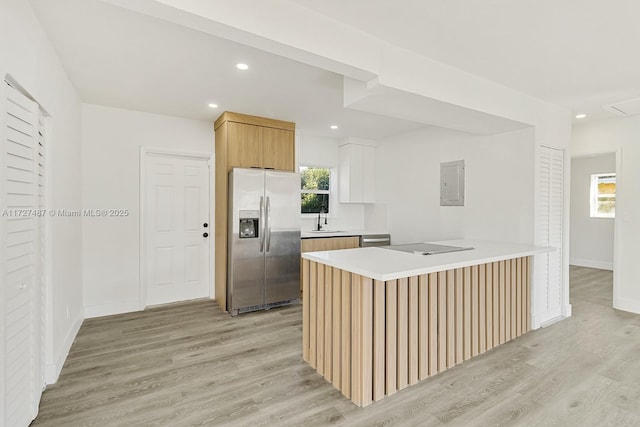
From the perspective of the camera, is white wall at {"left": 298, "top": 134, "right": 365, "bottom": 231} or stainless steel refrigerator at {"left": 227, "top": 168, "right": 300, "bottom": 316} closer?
stainless steel refrigerator at {"left": 227, "top": 168, "right": 300, "bottom": 316}

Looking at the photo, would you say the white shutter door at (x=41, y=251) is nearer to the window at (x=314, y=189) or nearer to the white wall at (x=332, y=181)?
the white wall at (x=332, y=181)

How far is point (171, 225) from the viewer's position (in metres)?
4.19

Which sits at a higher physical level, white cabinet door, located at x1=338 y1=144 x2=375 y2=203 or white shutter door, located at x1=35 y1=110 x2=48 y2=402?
white cabinet door, located at x1=338 y1=144 x2=375 y2=203

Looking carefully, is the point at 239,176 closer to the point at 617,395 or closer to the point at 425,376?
the point at 425,376

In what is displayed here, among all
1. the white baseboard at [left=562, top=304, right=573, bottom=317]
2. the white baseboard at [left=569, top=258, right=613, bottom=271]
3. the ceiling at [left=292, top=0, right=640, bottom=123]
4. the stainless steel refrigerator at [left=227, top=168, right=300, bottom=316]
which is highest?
the ceiling at [left=292, top=0, right=640, bottom=123]

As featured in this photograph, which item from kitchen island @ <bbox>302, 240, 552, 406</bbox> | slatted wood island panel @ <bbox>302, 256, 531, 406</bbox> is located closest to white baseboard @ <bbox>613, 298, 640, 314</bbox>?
kitchen island @ <bbox>302, 240, 552, 406</bbox>

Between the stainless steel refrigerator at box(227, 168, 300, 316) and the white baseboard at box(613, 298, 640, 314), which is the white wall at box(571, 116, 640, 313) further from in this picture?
the stainless steel refrigerator at box(227, 168, 300, 316)

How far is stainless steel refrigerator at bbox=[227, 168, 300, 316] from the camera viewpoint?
3.80 meters

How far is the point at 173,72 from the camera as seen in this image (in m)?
2.73

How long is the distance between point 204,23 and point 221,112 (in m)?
2.40

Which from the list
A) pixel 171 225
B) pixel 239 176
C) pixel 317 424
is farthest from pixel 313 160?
pixel 317 424

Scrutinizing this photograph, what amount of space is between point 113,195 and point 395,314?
348 cm

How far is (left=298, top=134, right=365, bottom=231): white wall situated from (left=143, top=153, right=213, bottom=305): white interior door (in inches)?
61.4

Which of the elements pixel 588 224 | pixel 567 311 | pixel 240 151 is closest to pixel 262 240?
pixel 240 151
